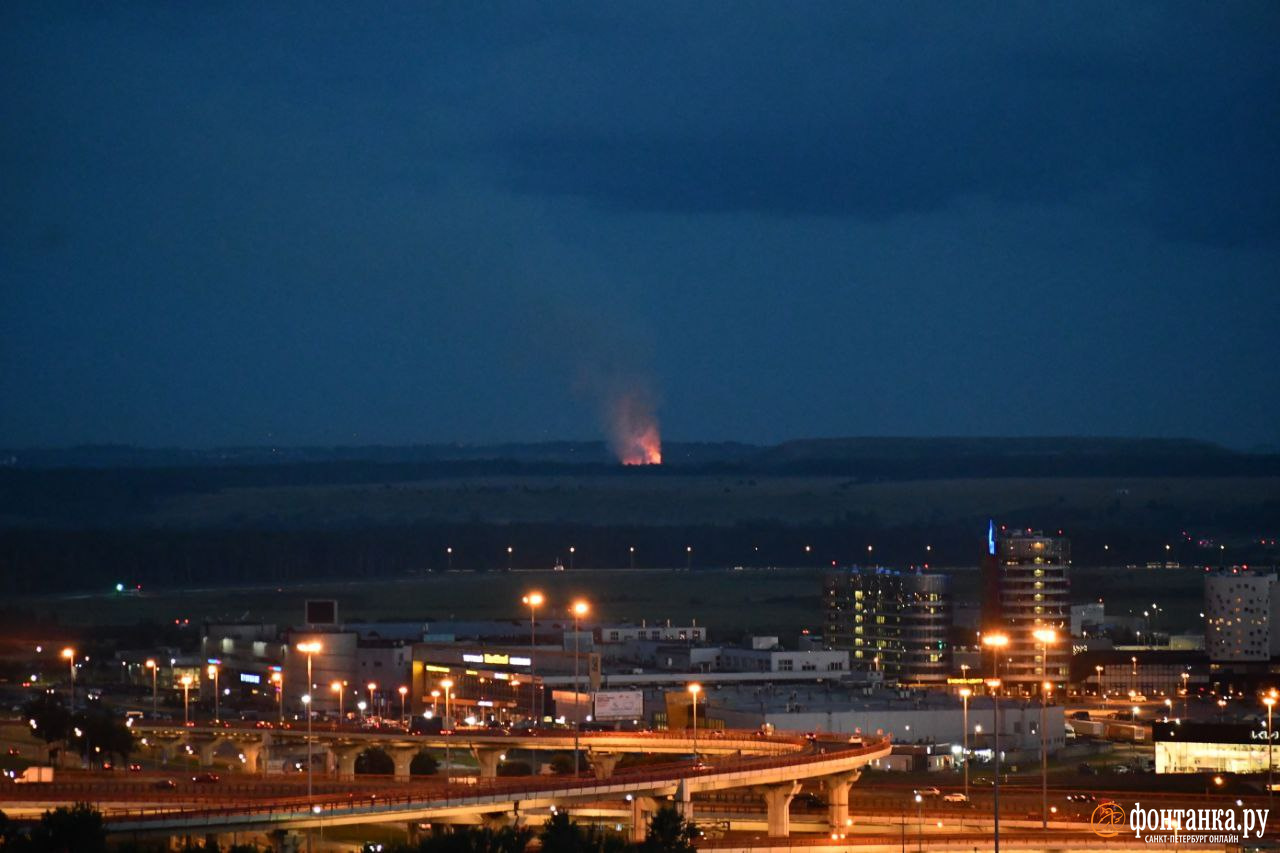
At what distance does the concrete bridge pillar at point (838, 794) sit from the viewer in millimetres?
63594

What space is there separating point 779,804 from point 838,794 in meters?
2.48

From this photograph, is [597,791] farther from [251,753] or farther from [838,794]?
[251,753]

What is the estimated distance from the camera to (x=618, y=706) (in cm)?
8981

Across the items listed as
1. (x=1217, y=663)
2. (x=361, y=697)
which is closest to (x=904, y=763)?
(x=361, y=697)

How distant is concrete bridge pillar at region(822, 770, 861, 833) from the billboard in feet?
83.3

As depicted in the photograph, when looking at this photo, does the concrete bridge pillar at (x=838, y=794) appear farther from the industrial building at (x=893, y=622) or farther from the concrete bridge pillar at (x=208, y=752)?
the industrial building at (x=893, y=622)

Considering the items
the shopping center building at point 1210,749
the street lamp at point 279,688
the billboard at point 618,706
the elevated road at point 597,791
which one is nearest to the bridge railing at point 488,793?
the elevated road at point 597,791

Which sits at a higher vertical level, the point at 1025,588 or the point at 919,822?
the point at 1025,588

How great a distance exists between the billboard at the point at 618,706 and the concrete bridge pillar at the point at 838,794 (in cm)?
2540

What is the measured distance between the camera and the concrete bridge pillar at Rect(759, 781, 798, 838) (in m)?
62.1

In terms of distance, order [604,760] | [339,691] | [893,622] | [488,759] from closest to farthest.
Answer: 1. [604,760]
2. [488,759]
3. [339,691]
4. [893,622]

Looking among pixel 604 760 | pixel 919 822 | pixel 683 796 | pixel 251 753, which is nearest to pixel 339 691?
pixel 251 753

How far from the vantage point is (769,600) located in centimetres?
18325

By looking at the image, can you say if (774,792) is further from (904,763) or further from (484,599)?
(484,599)
